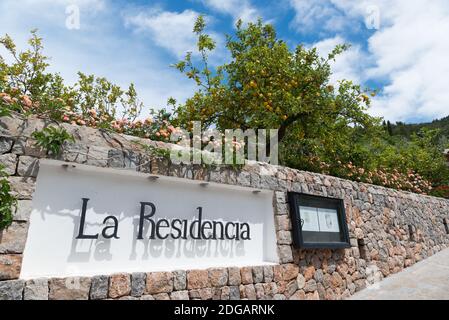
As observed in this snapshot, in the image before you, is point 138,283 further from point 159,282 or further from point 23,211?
point 23,211

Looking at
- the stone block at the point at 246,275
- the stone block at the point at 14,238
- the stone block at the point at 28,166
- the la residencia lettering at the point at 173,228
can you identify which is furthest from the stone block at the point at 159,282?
the stone block at the point at 28,166

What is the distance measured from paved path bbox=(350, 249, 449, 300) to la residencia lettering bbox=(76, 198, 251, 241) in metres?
3.27

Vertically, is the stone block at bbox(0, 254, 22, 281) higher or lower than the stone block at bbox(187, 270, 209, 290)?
higher

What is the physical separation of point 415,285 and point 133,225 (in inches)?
252

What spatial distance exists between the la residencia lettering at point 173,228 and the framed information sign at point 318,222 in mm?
1081

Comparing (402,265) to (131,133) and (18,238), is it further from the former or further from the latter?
(18,238)

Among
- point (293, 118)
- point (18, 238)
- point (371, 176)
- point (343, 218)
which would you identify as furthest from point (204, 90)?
point (18, 238)

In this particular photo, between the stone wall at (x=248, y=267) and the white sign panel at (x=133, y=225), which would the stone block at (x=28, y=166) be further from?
the white sign panel at (x=133, y=225)

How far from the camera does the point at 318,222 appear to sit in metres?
6.20

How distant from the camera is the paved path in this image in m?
5.98

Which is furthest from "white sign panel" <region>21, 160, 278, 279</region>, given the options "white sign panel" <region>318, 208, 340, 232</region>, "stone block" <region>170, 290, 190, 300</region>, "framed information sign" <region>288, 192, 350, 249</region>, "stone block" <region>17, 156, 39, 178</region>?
"white sign panel" <region>318, 208, 340, 232</region>

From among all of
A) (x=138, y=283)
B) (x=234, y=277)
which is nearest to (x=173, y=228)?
(x=138, y=283)

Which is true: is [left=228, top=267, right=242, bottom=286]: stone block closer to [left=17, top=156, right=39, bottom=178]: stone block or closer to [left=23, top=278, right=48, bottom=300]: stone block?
[left=23, top=278, right=48, bottom=300]: stone block
